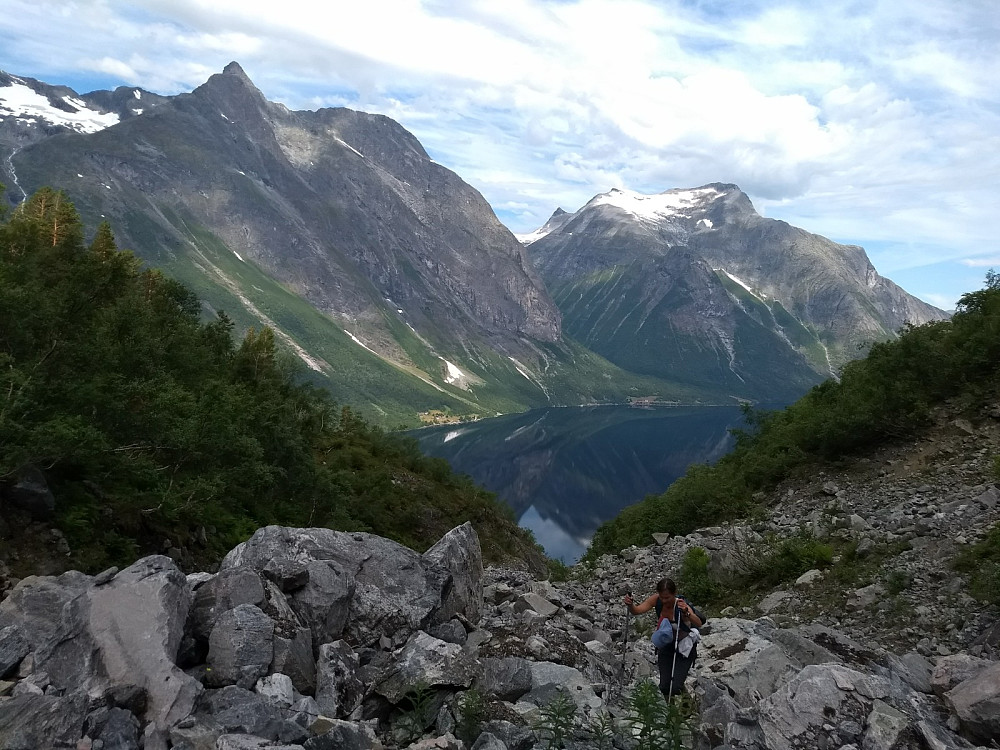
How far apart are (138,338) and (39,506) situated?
11.7 metres

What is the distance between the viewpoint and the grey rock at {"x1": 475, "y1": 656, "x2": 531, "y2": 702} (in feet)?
31.6

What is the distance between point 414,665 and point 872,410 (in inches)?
876

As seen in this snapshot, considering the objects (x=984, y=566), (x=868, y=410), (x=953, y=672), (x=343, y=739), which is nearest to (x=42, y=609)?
(x=343, y=739)

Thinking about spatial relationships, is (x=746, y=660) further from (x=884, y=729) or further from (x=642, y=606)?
(x=884, y=729)

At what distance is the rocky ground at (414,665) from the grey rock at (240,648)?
0.9 inches

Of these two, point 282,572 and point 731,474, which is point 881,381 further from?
point 282,572

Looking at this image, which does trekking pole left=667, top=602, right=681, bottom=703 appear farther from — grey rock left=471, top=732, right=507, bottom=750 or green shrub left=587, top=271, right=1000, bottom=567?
green shrub left=587, top=271, right=1000, bottom=567

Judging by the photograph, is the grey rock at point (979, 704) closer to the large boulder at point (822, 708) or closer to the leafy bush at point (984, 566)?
the large boulder at point (822, 708)

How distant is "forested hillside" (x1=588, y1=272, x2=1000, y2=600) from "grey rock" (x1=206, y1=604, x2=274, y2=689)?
20432 millimetres

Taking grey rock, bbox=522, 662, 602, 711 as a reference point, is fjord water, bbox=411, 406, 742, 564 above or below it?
below

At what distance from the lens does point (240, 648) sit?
9.09 metres

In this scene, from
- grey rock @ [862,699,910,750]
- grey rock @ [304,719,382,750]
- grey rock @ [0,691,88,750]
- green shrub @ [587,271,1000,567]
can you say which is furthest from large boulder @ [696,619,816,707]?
grey rock @ [0,691,88,750]

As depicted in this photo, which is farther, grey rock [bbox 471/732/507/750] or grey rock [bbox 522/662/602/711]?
grey rock [bbox 522/662/602/711]

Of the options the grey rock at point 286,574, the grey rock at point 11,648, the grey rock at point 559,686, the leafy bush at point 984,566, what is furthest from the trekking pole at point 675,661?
the grey rock at point 11,648
